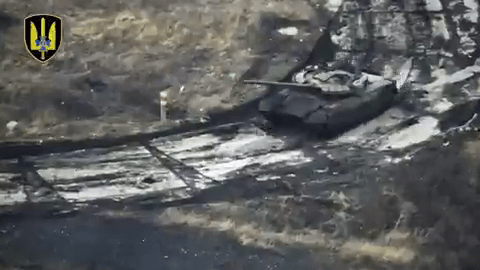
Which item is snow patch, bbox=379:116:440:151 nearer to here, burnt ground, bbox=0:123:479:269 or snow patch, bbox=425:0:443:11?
burnt ground, bbox=0:123:479:269

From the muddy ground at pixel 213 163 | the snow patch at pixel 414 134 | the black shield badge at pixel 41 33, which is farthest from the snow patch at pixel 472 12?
the black shield badge at pixel 41 33

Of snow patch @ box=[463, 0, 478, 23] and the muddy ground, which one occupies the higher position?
snow patch @ box=[463, 0, 478, 23]

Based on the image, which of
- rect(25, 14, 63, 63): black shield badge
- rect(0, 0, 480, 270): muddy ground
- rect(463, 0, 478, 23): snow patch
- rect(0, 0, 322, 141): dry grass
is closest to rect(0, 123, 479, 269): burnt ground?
rect(0, 0, 480, 270): muddy ground

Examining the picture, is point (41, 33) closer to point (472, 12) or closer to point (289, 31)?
point (289, 31)

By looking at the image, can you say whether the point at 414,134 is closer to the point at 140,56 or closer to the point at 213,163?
the point at 213,163

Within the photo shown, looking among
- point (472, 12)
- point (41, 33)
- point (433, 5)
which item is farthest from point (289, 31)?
point (41, 33)

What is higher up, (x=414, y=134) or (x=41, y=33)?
(x=41, y=33)

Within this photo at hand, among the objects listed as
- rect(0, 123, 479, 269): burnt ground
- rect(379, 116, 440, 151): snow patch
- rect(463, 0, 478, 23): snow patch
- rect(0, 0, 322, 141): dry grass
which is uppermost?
rect(463, 0, 478, 23): snow patch

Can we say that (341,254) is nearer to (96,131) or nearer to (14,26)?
(96,131)

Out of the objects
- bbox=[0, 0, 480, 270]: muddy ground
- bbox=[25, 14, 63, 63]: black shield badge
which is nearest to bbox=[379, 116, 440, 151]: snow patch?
bbox=[0, 0, 480, 270]: muddy ground

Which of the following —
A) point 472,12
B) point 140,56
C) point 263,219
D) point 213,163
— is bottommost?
point 263,219
